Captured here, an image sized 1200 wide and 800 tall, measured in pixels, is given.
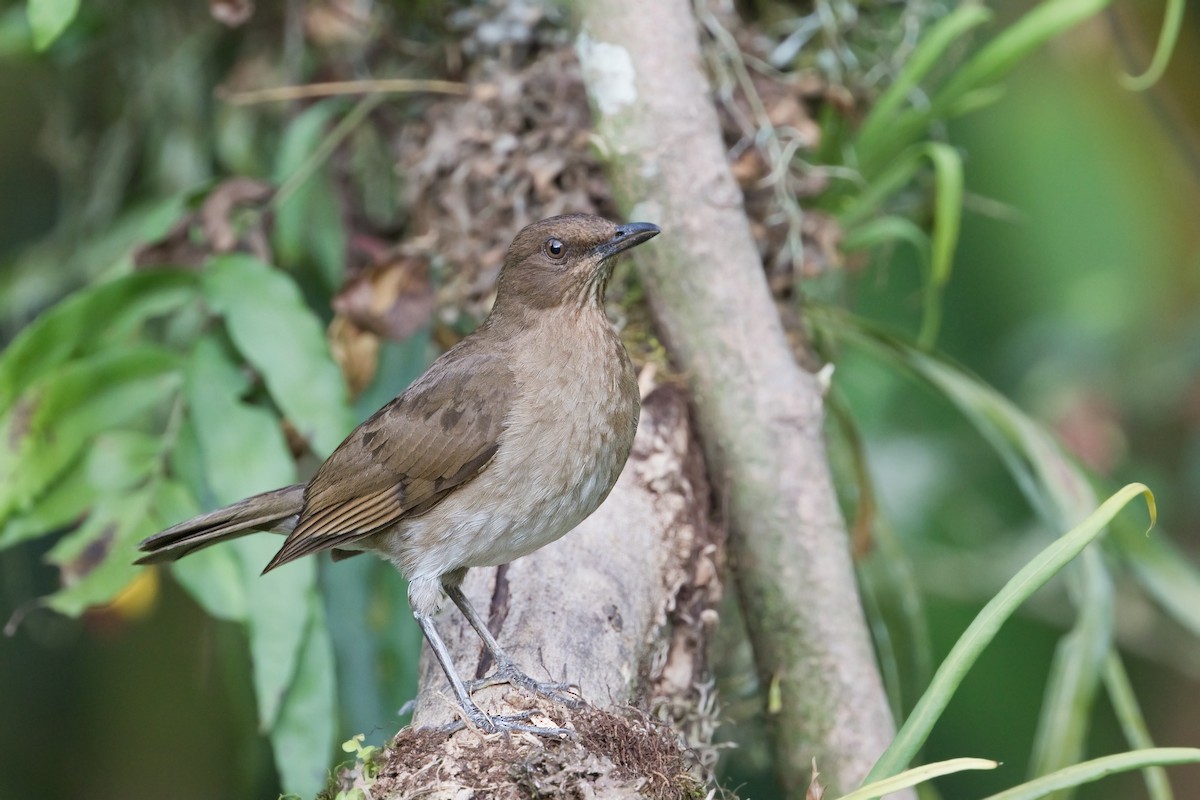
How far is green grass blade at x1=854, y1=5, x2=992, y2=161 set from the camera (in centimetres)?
389

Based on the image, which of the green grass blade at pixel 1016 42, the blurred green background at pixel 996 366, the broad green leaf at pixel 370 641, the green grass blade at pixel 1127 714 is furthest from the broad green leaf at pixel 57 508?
the green grass blade at pixel 1127 714

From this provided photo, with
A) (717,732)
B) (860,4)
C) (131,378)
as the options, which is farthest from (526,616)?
(860,4)

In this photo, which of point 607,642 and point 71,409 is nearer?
point 607,642

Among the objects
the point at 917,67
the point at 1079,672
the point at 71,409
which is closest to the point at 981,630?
the point at 1079,672

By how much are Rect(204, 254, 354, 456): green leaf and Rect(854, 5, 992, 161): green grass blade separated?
1.90 metres

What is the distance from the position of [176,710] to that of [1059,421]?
3.74 meters

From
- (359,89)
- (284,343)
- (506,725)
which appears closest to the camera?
(506,725)

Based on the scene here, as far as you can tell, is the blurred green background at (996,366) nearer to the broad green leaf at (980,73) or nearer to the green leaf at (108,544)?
the broad green leaf at (980,73)

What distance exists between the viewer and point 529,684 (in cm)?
253

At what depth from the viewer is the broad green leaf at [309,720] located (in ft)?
10.6

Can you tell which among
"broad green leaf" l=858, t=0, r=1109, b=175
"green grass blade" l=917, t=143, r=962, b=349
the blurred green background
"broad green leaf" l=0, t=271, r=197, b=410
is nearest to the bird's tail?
"broad green leaf" l=0, t=271, r=197, b=410

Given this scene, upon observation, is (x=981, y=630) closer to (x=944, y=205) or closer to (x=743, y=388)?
(x=743, y=388)

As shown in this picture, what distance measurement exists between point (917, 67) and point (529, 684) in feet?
7.81

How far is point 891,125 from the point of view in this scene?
412cm
